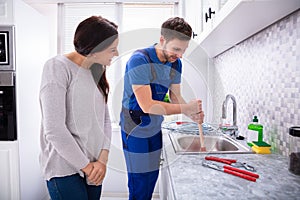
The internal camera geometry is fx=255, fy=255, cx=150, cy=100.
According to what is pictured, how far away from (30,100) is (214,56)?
5.38 feet

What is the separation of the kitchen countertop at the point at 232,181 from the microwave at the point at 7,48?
1.49 m

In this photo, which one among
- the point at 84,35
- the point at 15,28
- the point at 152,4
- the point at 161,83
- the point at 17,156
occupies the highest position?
the point at 152,4

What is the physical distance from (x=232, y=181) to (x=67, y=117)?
646mm

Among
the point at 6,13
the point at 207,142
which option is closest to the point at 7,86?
the point at 6,13

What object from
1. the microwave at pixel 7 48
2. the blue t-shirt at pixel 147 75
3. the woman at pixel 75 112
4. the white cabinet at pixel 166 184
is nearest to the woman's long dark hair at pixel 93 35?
the woman at pixel 75 112

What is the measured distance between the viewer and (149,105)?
1.29 meters

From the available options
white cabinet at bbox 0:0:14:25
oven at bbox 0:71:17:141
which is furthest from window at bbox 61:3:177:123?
oven at bbox 0:71:17:141

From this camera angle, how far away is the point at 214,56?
2295mm

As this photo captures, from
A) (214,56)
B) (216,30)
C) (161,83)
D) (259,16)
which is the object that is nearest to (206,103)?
(214,56)

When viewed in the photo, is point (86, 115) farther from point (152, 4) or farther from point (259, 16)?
point (152, 4)

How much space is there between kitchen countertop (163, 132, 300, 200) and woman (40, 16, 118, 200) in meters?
0.35

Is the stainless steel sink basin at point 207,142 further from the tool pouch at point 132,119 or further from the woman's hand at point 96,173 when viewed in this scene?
the woman's hand at point 96,173

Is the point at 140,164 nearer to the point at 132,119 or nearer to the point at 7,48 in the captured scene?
the point at 132,119

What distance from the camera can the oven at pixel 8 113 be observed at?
1.90 m
